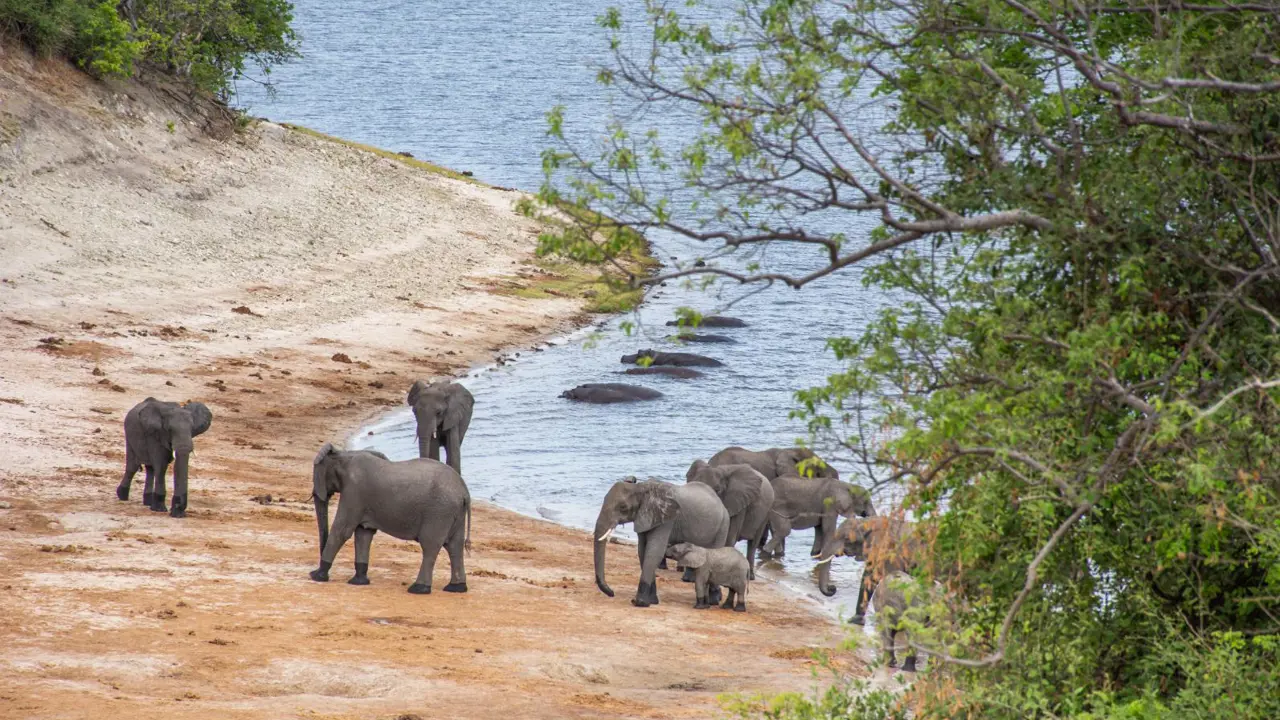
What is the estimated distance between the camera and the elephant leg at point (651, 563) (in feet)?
55.6

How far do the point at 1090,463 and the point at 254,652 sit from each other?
752 centimetres

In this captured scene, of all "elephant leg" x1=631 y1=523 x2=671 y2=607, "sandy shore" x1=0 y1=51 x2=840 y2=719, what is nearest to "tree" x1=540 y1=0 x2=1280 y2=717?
"sandy shore" x1=0 y1=51 x2=840 y2=719

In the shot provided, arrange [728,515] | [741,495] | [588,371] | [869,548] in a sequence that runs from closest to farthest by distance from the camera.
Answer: [869,548], [728,515], [741,495], [588,371]

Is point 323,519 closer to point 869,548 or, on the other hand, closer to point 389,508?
point 389,508

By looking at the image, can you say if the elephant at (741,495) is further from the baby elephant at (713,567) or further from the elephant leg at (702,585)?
the elephant leg at (702,585)

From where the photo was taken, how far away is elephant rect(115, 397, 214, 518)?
1833cm

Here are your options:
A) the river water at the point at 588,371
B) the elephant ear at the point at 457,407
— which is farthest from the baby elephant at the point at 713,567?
the elephant ear at the point at 457,407

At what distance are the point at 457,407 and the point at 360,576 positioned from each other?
6802 mm

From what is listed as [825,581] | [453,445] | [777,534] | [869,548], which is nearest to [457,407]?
[453,445]

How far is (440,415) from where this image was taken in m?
22.7


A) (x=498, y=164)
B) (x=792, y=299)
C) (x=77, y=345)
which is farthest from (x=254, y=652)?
(x=498, y=164)

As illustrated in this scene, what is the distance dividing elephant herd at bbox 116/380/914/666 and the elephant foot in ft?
0.03

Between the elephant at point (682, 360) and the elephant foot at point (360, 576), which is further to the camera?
the elephant at point (682, 360)

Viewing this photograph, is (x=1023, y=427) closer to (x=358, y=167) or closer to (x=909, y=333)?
(x=909, y=333)
